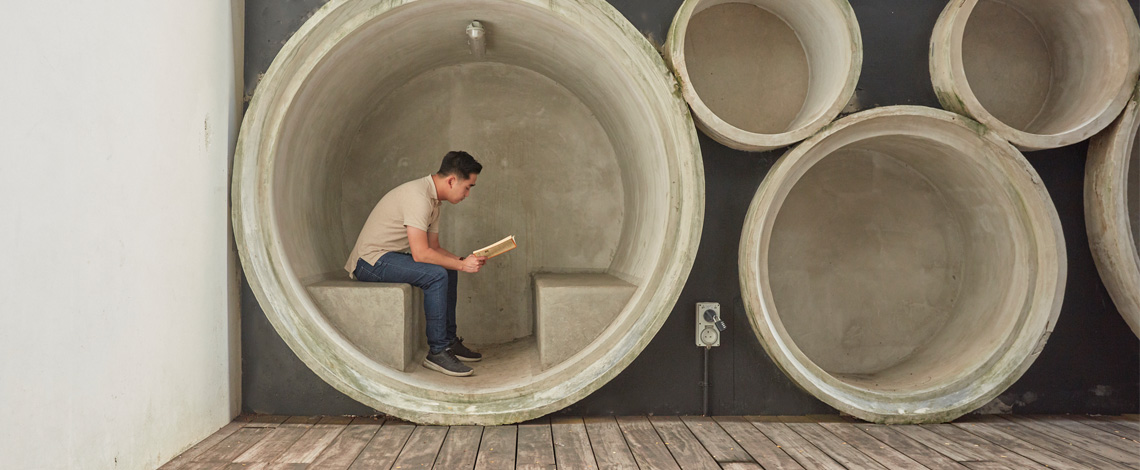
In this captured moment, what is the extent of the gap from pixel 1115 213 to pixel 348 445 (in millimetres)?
4374

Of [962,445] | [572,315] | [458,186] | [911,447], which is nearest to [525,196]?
[458,186]

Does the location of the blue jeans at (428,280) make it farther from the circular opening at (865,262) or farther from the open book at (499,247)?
the circular opening at (865,262)

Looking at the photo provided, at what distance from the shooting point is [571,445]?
353cm

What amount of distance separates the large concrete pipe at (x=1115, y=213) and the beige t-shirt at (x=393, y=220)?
3916 millimetres

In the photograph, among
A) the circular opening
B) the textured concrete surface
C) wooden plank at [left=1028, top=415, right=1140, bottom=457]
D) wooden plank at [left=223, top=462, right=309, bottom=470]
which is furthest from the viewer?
the textured concrete surface

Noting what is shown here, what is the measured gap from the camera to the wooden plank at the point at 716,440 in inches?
133

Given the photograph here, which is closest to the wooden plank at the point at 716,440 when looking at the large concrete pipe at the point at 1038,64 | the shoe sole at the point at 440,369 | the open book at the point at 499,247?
the shoe sole at the point at 440,369

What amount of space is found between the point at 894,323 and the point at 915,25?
196 centimetres

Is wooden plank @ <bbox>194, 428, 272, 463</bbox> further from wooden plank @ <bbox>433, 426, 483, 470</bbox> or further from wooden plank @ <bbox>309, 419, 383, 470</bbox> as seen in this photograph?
wooden plank @ <bbox>433, 426, 483, 470</bbox>

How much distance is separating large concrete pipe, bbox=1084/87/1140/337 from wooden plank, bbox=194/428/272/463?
4.77 meters

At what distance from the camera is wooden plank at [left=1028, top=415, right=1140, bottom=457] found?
11.8ft

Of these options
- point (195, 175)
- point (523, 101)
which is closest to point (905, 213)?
point (523, 101)

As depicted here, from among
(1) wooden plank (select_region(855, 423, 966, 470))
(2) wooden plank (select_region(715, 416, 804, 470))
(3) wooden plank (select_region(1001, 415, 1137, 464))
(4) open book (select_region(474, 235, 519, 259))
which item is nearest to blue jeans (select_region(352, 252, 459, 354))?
(4) open book (select_region(474, 235, 519, 259))

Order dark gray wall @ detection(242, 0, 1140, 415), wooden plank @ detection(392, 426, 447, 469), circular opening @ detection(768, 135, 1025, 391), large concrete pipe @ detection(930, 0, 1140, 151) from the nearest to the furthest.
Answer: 1. wooden plank @ detection(392, 426, 447, 469)
2. large concrete pipe @ detection(930, 0, 1140, 151)
3. dark gray wall @ detection(242, 0, 1140, 415)
4. circular opening @ detection(768, 135, 1025, 391)
